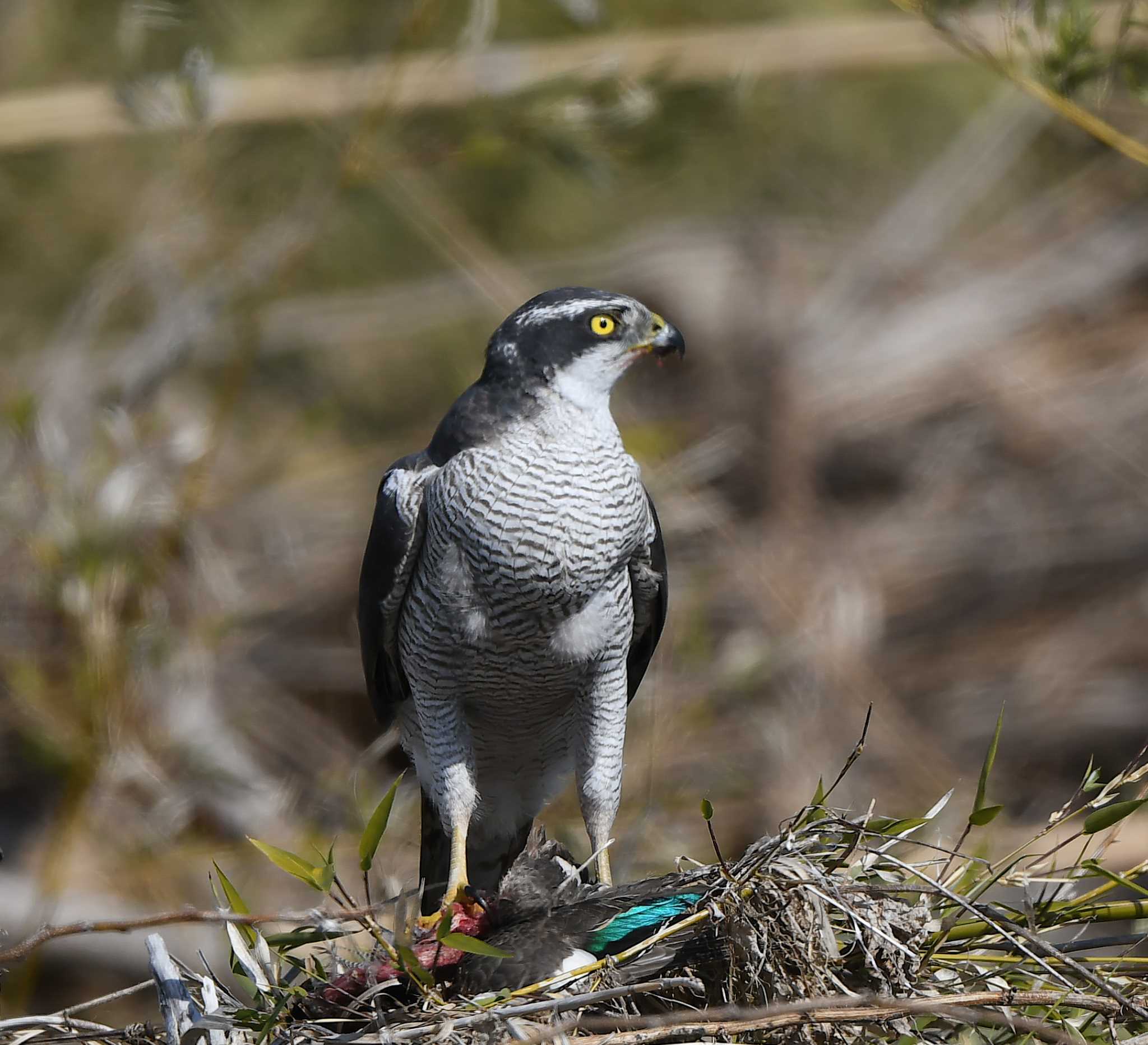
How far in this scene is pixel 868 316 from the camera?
8.17 metres

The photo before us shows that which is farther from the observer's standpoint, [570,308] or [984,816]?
[570,308]

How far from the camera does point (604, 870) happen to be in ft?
10.4

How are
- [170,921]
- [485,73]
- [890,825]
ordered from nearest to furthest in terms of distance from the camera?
[170,921], [890,825], [485,73]

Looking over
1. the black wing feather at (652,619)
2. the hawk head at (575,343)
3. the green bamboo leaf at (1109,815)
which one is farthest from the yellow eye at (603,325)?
the green bamboo leaf at (1109,815)

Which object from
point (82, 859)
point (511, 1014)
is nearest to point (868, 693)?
point (82, 859)

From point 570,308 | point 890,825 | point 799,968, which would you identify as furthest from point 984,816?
point 570,308

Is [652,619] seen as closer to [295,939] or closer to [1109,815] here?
[295,939]

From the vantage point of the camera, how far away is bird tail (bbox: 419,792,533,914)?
137 inches

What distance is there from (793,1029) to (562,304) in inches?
61.4

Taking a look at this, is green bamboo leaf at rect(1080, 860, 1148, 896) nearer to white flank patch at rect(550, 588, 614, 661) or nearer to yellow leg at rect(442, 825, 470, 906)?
white flank patch at rect(550, 588, 614, 661)

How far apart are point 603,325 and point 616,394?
473 cm

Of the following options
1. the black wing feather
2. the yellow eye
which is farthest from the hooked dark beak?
the black wing feather

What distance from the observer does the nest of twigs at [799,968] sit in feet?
7.36

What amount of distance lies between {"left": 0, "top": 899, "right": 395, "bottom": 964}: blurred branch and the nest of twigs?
119 millimetres
